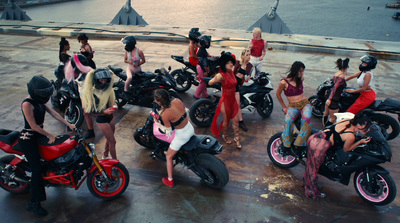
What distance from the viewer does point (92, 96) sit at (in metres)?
4.00

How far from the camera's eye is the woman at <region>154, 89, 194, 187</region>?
353 centimetres

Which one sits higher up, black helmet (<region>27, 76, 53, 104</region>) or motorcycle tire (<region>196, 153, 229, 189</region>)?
black helmet (<region>27, 76, 53, 104</region>)

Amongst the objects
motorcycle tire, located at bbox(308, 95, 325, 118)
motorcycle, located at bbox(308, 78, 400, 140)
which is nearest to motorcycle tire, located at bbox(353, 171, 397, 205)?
motorcycle, located at bbox(308, 78, 400, 140)

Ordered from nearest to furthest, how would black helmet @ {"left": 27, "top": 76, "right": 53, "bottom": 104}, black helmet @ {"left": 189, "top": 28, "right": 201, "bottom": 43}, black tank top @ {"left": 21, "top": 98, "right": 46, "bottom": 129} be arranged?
black helmet @ {"left": 27, "top": 76, "right": 53, "bottom": 104} < black tank top @ {"left": 21, "top": 98, "right": 46, "bottom": 129} < black helmet @ {"left": 189, "top": 28, "right": 201, "bottom": 43}

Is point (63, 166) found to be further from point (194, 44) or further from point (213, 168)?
point (194, 44)

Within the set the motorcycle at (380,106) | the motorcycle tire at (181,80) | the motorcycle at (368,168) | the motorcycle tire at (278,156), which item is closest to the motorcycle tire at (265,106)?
the motorcycle at (380,106)

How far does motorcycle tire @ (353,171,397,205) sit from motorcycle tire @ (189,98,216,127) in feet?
9.90

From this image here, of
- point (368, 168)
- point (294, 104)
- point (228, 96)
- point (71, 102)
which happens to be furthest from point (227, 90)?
point (71, 102)

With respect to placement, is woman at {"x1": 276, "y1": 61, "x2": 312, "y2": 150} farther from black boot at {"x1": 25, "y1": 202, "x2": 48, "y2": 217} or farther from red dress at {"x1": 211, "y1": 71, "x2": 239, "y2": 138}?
black boot at {"x1": 25, "y1": 202, "x2": 48, "y2": 217}

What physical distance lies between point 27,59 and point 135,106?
612 cm

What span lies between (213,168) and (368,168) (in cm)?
220

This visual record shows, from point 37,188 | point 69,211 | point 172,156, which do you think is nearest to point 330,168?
point 172,156

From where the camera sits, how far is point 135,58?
6.10 metres

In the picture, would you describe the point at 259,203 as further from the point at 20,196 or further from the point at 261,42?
the point at 261,42
